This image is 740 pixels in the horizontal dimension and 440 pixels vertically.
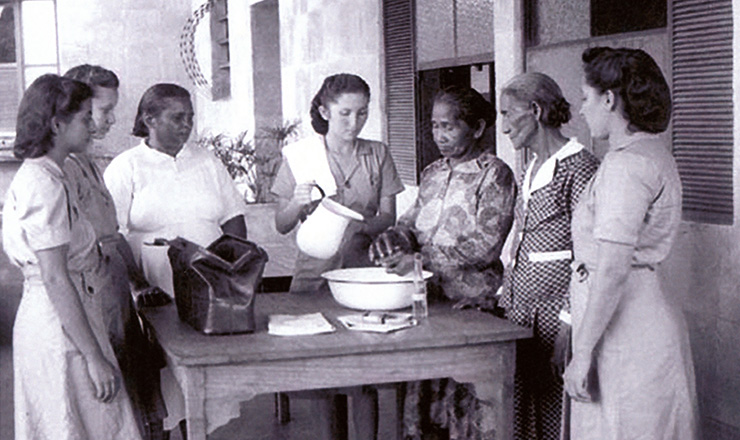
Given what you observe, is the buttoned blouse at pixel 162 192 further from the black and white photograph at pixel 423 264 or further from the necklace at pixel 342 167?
the necklace at pixel 342 167

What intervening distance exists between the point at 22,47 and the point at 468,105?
926cm

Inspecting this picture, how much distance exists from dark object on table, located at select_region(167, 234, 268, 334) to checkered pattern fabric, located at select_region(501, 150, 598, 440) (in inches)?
28.6

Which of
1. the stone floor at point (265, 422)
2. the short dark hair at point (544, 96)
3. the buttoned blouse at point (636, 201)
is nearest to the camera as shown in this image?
the buttoned blouse at point (636, 201)

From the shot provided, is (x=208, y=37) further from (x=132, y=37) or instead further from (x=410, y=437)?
(x=410, y=437)

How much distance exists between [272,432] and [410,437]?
117 centimetres

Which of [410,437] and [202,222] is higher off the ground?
[202,222]

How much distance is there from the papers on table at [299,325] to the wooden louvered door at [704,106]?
1428mm

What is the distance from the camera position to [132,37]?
11211 millimetres

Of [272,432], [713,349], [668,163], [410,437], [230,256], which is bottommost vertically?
[272,432]

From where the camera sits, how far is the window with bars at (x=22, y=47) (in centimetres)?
1109

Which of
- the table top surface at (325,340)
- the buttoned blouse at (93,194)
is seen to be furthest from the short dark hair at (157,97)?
the table top surface at (325,340)

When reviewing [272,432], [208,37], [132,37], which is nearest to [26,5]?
[132,37]

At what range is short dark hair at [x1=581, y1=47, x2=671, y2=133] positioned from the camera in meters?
2.39

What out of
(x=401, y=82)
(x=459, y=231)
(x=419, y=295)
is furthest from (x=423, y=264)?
(x=401, y=82)
